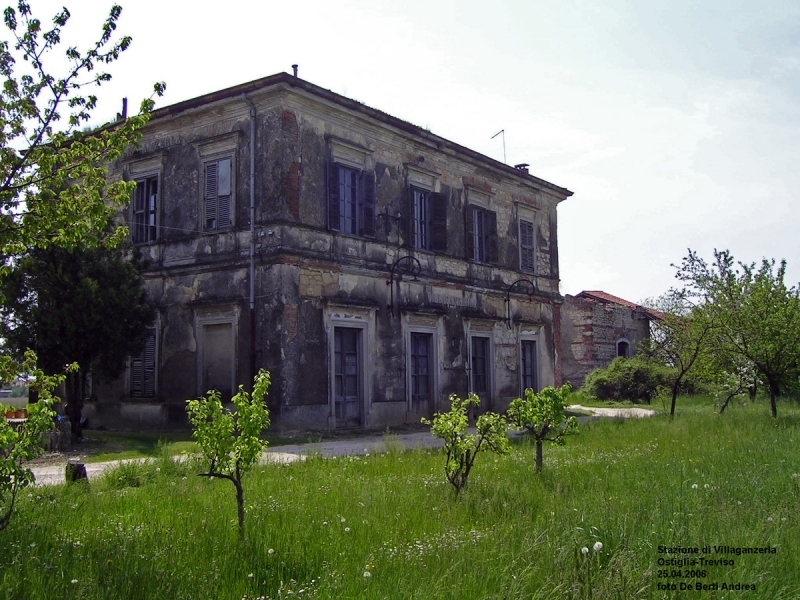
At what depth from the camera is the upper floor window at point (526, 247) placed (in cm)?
2252

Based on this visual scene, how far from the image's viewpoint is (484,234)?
21031mm

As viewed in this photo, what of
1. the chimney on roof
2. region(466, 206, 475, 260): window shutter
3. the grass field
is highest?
the chimney on roof

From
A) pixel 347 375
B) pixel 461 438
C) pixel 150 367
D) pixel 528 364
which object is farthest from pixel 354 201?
pixel 461 438

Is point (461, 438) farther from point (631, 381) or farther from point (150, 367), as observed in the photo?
point (631, 381)

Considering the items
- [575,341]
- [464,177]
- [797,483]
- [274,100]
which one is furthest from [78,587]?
[575,341]

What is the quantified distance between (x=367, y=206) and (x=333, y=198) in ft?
3.87

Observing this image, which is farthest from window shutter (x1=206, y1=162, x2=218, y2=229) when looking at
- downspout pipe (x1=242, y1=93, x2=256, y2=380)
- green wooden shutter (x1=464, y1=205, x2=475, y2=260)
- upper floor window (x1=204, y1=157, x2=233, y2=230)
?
green wooden shutter (x1=464, y1=205, x2=475, y2=260)

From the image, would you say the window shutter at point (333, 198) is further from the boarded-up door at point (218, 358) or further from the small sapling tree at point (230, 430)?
the small sapling tree at point (230, 430)

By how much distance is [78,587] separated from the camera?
14.6 feet

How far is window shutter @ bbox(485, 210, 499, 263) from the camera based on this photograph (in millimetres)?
20969

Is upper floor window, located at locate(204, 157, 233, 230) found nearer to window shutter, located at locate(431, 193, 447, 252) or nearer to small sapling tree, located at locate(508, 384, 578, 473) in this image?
window shutter, located at locate(431, 193, 447, 252)

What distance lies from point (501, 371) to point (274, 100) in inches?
397

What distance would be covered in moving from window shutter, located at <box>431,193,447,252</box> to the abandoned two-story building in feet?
0.10

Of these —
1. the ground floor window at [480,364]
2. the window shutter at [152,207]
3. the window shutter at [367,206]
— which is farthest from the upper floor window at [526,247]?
the window shutter at [152,207]
